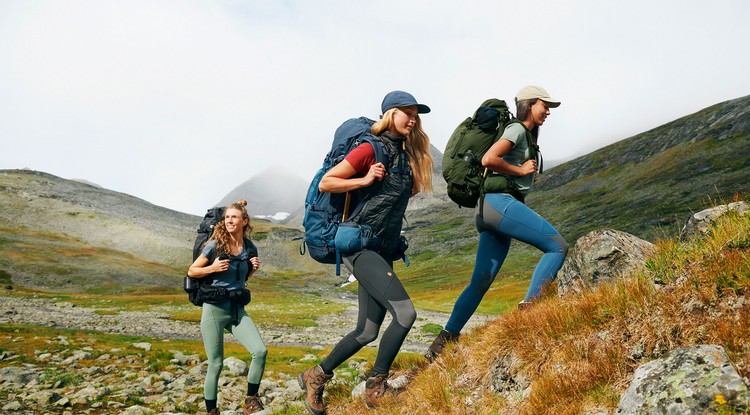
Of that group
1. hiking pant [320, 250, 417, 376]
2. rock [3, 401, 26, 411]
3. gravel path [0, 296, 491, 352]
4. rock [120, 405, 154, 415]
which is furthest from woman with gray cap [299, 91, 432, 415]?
gravel path [0, 296, 491, 352]

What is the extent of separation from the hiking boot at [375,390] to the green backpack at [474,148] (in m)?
2.79

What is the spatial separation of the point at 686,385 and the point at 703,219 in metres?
4.15

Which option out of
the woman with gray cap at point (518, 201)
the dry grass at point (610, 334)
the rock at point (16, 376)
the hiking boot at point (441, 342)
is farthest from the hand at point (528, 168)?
the rock at point (16, 376)

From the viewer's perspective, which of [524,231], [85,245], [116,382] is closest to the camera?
[524,231]

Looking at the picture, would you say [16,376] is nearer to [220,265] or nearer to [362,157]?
[220,265]

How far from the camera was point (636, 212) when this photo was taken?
379 ft

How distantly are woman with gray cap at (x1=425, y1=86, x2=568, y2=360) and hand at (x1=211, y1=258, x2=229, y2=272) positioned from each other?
428cm

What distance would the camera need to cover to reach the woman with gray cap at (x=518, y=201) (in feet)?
21.5

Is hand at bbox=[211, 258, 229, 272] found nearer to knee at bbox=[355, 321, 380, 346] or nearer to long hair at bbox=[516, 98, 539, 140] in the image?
knee at bbox=[355, 321, 380, 346]

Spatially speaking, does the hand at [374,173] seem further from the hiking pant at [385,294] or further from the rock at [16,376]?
the rock at [16,376]

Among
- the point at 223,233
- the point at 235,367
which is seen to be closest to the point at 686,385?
the point at 223,233

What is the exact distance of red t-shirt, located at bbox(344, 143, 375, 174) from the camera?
6.08m

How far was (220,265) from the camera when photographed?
842 centimetres

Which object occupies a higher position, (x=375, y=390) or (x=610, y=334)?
(x=610, y=334)
